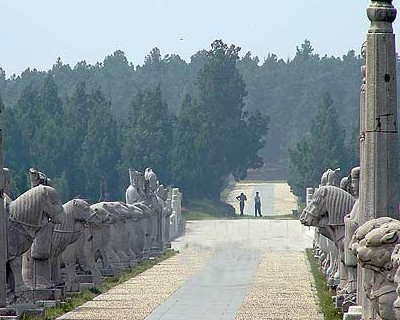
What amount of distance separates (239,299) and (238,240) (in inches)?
1290

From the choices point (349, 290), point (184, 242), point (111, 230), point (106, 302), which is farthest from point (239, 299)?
point (184, 242)

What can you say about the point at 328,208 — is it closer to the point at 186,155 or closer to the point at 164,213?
the point at 164,213

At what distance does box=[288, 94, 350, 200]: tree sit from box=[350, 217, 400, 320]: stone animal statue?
72690 millimetres

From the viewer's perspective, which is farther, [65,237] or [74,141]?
[74,141]

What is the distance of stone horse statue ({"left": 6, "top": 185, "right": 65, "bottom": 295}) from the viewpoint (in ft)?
74.4

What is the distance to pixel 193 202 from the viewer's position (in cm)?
8881

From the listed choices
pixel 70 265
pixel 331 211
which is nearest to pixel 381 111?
pixel 331 211

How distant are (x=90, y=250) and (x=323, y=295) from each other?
5785 millimetres

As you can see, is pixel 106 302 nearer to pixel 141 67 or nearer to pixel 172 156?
pixel 172 156

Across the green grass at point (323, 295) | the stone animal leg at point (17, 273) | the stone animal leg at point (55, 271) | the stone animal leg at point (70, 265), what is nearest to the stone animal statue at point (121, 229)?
the green grass at point (323, 295)

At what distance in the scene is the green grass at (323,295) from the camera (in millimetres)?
23172

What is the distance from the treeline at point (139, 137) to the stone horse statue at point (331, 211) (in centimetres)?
4956

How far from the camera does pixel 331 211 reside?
26078 millimetres

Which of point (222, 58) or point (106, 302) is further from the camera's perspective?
point (222, 58)
